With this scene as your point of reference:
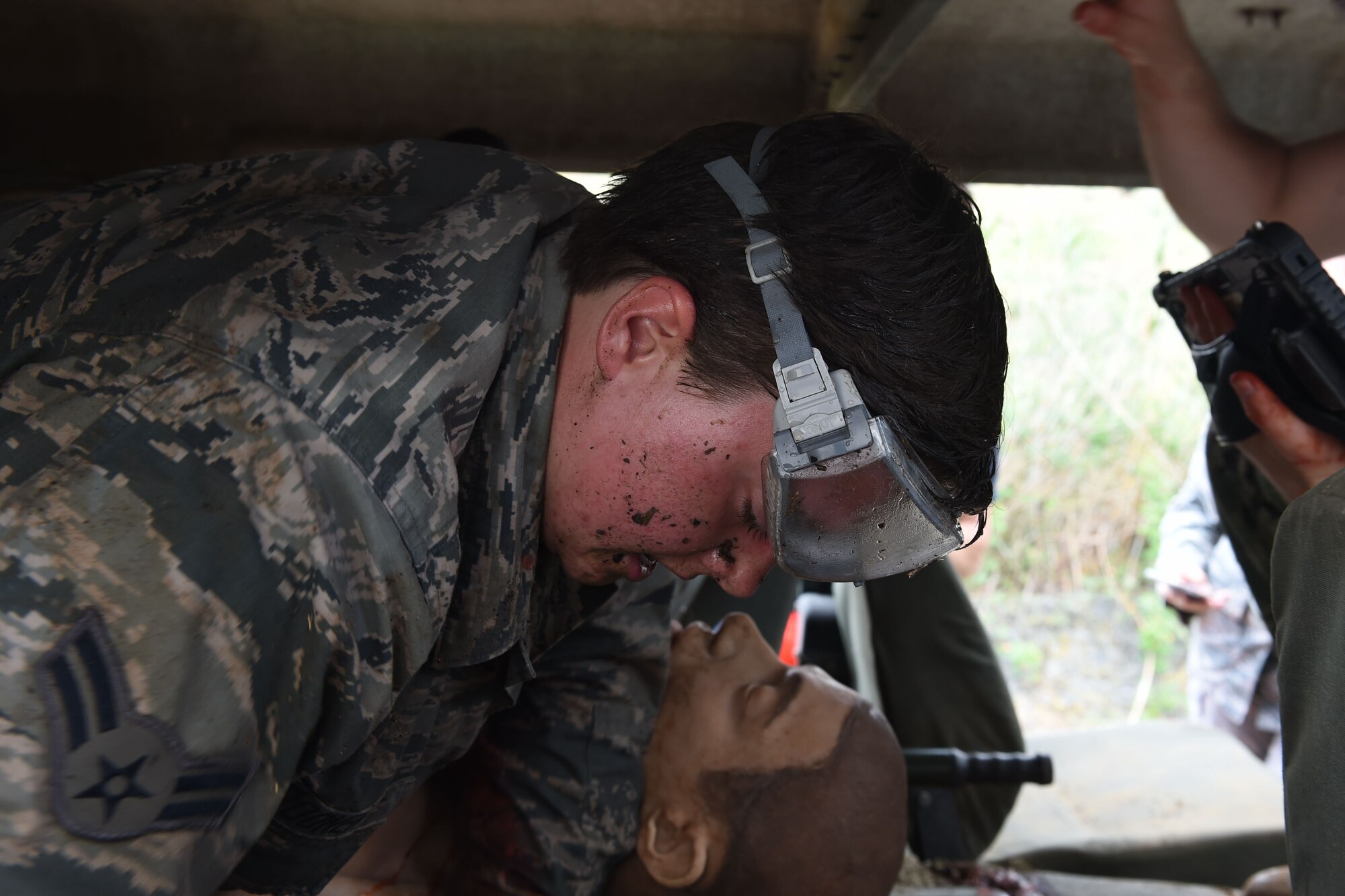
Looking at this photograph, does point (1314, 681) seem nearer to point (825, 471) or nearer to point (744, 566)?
point (825, 471)

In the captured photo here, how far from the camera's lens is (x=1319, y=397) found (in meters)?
2.02

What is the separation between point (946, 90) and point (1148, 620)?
480 centimetres

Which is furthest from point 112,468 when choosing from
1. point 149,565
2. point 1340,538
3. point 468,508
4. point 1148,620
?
point 1148,620

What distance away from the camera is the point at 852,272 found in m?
1.40

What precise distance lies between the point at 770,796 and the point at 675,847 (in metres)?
0.20

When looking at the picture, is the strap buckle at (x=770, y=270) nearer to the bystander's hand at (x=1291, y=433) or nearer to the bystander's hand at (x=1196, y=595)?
the bystander's hand at (x=1291, y=433)

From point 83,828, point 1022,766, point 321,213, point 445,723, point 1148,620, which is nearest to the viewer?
point 83,828

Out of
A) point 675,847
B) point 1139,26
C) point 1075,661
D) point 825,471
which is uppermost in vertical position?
point 1139,26

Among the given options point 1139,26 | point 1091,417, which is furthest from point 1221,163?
point 1091,417

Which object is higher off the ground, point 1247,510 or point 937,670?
point 1247,510

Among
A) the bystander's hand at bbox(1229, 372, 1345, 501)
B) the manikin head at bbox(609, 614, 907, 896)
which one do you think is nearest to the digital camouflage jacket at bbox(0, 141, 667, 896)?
the manikin head at bbox(609, 614, 907, 896)

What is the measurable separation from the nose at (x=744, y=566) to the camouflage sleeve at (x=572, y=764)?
46 cm

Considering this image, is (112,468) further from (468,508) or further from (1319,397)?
(1319,397)

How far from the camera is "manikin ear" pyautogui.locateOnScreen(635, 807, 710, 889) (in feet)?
6.19
